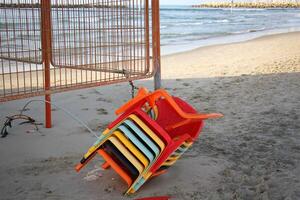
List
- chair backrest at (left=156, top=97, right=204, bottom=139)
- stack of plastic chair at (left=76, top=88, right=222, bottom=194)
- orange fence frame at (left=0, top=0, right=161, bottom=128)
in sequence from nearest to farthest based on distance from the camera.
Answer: stack of plastic chair at (left=76, top=88, right=222, bottom=194), chair backrest at (left=156, top=97, right=204, bottom=139), orange fence frame at (left=0, top=0, right=161, bottom=128)

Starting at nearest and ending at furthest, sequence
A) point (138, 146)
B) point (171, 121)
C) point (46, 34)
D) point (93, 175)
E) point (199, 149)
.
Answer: point (138, 146), point (93, 175), point (171, 121), point (199, 149), point (46, 34)

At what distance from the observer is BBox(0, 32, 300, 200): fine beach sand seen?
2.84 m

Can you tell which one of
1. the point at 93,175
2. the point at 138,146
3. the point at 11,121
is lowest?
the point at 93,175

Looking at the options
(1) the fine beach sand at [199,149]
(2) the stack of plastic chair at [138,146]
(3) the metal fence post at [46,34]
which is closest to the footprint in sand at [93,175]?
(1) the fine beach sand at [199,149]

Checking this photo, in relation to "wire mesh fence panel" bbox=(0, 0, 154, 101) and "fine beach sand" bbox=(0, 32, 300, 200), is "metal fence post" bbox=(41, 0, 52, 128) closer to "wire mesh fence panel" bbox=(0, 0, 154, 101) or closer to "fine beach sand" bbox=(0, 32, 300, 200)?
"wire mesh fence panel" bbox=(0, 0, 154, 101)

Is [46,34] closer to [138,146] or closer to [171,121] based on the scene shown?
[171,121]

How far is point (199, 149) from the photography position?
367 cm

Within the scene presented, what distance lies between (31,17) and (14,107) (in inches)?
61.8

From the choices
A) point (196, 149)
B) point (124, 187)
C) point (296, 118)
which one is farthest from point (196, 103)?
point (124, 187)

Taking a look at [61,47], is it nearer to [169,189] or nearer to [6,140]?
[6,140]

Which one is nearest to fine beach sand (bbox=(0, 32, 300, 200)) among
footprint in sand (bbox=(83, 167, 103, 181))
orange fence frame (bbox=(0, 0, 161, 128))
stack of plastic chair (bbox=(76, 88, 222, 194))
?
footprint in sand (bbox=(83, 167, 103, 181))

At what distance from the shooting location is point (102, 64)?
4.59 meters

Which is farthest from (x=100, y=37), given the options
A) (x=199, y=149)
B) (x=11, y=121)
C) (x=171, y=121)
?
(x=199, y=149)

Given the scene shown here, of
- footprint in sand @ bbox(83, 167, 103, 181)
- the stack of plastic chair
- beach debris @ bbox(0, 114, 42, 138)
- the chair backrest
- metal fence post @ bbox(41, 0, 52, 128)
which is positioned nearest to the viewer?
the stack of plastic chair
